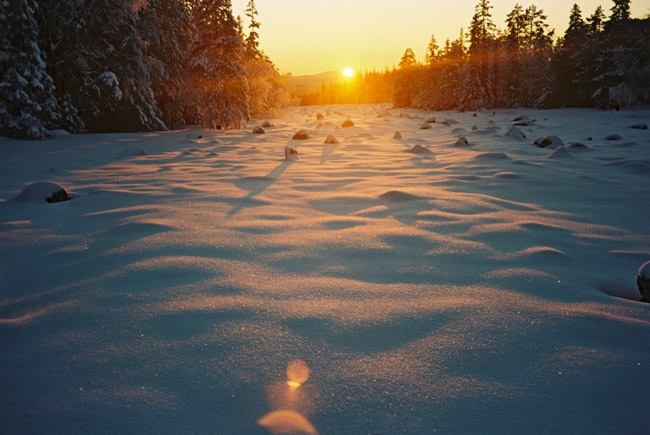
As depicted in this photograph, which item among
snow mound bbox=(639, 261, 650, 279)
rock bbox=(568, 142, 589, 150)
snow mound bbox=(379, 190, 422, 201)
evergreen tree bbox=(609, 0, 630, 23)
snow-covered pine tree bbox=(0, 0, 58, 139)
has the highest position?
evergreen tree bbox=(609, 0, 630, 23)

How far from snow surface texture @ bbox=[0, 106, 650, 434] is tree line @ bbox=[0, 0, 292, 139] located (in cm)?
755

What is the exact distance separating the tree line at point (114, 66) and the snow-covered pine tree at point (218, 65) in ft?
0.10

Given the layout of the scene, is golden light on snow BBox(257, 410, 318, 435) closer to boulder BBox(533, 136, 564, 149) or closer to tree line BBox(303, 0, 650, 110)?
boulder BBox(533, 136, 564, 149)

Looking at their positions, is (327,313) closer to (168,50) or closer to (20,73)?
(20,73)

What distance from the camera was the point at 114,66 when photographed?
1034cm

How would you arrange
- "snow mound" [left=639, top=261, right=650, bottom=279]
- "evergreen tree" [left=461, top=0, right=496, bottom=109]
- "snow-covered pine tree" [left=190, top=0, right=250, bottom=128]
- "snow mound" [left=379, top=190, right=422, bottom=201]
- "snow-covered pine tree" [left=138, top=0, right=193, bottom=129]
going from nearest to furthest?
"snow mound" [left=639, top=261, right=650, bottom=279], "snow mound" [left=379, top=190, right=422, bottom=201], "snow-covered pine tree" [left=190, top=0, right=250, bottom=128], "snow-covered pine tree" [left=138, top=0, right=193, bottom=129], "evergreen tree" [left=461, top=0, right=496, bottom=109]

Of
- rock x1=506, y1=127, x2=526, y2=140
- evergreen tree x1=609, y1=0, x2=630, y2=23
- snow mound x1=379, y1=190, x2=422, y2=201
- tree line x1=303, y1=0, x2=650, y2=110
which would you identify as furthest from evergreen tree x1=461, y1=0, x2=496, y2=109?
snow mound x1=379, y1=190, x2=422, y2=201

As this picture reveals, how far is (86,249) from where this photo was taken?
2109 millimetres

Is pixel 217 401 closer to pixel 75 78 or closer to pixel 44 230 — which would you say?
pixel 44 230

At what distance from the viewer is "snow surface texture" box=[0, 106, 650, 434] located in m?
0.98

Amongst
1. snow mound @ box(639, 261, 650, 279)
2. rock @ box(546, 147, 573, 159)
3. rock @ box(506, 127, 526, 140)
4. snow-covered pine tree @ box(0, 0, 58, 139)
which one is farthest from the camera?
rock @ box(506, 127, 526, 140)

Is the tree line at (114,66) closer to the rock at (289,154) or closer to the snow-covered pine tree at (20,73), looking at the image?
the snow-covered pine tree at (20,73)

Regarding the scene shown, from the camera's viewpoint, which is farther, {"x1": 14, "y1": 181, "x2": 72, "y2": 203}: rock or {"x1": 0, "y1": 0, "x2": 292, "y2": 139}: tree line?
{"x1": 0, "y1": 0, "x2": 292, "y2": 139}: tree line

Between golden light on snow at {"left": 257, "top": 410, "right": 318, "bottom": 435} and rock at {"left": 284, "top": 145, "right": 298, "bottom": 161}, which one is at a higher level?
rock at {"left": 284, "top": 145, "right": 298, "bottom": 161}
